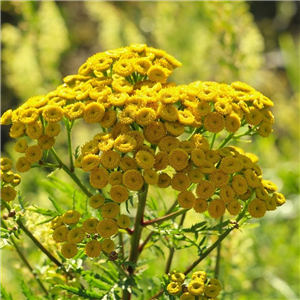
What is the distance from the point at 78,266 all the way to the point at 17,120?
0.64 m

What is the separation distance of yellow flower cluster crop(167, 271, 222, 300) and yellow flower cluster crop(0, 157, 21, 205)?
694 mm

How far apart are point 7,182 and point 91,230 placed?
1.30 ft

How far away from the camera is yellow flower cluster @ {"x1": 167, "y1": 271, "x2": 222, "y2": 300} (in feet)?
5.72

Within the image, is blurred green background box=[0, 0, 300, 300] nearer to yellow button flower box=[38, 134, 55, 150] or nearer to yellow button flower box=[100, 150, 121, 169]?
yellow button flower box=[38, 134, 55, 150]

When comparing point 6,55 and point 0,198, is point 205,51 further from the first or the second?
point 0,198

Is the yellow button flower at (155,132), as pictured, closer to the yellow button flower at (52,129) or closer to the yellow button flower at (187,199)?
the yellow button flower at (187,199)

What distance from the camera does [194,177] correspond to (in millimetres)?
1800

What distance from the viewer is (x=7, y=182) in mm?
1872

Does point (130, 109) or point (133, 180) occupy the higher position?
point (130, 109)

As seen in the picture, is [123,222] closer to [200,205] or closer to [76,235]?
[76,235]

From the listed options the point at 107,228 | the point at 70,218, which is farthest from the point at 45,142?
the point at 107,228

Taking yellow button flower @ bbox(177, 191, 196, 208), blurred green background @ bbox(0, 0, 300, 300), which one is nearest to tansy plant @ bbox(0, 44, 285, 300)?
yellow button flower @ bbox(177, 191, 196, 208)

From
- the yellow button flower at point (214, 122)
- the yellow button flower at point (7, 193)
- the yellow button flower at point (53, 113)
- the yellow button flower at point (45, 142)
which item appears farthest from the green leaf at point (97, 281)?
the yellow button flower at point (214, 122)

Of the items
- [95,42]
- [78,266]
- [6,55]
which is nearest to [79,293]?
[78,266]
